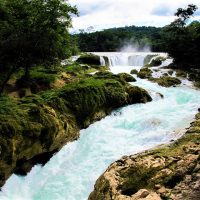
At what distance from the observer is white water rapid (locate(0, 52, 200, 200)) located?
44.0 ft

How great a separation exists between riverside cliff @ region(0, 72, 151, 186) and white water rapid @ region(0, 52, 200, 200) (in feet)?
1.46

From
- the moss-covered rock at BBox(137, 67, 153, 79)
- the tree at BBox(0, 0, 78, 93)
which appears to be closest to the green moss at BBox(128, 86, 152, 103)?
the tree at BBox(0, 0, 78, 93)

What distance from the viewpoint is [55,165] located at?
51.8ft

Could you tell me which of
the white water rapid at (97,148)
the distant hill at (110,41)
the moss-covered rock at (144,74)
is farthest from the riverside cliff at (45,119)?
the distant hill at (110,41)

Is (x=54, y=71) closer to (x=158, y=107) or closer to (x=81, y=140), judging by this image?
(x=158, y=107)

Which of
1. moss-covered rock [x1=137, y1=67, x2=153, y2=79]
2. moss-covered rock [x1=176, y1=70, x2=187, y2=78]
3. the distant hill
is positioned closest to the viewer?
moss-covered rock [x1=137, y1=67, x2=153, y2=79]

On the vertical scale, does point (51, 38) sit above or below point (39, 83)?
above

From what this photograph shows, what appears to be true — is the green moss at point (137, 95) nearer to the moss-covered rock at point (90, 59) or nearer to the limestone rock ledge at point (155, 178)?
the limestone rock ledge at point (155, 178)

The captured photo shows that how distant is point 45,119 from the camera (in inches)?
635

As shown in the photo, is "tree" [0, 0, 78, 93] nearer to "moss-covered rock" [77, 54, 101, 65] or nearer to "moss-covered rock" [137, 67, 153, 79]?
"moss-covered rock" [137, 67, 153, 79]

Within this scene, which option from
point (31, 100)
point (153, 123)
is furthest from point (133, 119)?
point (31, 100)

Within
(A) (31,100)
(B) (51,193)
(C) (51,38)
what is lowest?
(B) (51,193)

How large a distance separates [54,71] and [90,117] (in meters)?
7.87

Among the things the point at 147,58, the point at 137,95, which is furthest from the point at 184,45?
the point at 137,95
